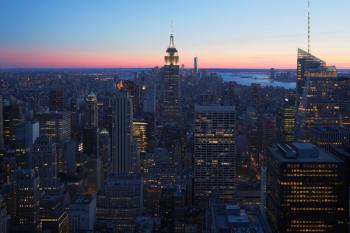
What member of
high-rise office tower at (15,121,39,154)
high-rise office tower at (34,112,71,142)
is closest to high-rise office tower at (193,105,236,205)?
high-rise office tower at (15,121,39,154)

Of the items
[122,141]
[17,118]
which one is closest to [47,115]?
[17,118]

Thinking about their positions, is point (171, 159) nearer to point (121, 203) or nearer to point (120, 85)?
point (121, 203)

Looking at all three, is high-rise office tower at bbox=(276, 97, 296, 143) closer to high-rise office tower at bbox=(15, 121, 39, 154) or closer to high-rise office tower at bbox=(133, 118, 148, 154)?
high-rise office tower at bbox=(133, 118, 148, 154)

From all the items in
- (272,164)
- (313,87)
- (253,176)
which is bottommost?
(253,176)

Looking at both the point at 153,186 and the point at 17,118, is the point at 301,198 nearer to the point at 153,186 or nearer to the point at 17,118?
the point at 153,186

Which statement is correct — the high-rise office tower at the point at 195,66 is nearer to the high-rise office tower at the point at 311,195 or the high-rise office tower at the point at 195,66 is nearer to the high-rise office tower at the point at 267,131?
the high-rise office tower at the point at 267,131

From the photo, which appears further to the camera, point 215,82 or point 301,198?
point 215,82

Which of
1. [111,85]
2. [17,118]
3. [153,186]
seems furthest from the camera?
[111,85]

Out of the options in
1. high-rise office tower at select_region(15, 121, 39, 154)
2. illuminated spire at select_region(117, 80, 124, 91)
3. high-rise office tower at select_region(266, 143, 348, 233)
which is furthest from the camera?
illuminated spire at select_region(117, 80, 124, 91)
